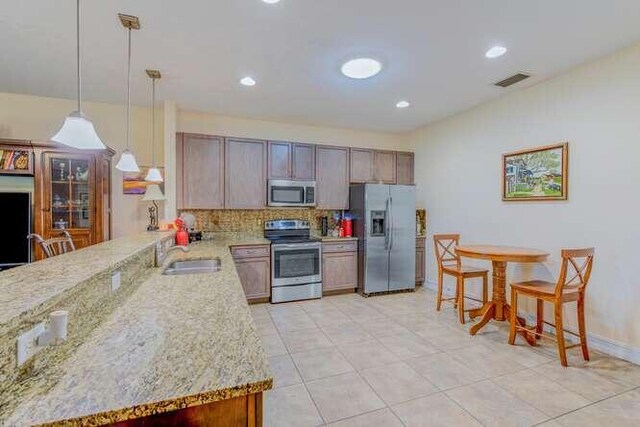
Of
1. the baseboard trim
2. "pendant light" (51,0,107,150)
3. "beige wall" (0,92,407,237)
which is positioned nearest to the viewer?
→ "pendant light" (51,0,107,150)

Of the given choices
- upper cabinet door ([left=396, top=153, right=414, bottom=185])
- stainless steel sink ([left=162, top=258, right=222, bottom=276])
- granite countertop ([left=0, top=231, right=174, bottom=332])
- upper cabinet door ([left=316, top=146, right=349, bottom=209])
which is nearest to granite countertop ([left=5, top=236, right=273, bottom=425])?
granite countertop ([left=0, top=231, right=174, bottom=332])

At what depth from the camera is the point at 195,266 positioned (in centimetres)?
287

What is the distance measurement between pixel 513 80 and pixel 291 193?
298cm

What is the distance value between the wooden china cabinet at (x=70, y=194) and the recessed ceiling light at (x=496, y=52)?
4219 millimetres

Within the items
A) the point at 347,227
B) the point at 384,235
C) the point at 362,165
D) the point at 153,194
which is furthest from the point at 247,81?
the point at 384,235

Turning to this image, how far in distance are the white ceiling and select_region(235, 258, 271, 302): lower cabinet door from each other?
208 centimetres

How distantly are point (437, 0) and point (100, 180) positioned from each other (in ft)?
12.6

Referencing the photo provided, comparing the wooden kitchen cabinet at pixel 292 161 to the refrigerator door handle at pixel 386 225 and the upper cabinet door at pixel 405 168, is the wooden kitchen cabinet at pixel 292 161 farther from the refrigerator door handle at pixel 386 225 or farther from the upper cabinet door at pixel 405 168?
the upper cabinet door at pixel 405 168

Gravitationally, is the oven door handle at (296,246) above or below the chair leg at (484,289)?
above

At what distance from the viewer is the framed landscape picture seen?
315 cm

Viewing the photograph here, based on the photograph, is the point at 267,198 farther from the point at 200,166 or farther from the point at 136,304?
the point at 136,304

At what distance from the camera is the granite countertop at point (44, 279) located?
88 cm

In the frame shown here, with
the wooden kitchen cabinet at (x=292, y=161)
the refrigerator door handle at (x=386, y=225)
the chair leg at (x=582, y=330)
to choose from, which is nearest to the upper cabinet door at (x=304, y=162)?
the wooden kitchen cabinet at (x=292, y=161)

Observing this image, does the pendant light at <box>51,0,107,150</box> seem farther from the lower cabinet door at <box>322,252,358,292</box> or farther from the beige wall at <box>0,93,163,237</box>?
the lower cabinet door at <box>322,252,358,292</box>
